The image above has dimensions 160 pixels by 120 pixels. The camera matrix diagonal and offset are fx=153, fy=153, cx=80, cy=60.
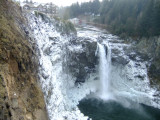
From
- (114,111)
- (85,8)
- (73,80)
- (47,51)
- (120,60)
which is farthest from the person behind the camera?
(85,8)

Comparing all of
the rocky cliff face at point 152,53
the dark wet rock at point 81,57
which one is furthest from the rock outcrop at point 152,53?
the dark wet rock at point 81,57

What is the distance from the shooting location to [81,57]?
19.3m

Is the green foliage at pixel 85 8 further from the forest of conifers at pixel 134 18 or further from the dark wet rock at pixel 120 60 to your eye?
the dark wet rock at pixel 120 60

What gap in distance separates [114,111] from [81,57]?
7.41m

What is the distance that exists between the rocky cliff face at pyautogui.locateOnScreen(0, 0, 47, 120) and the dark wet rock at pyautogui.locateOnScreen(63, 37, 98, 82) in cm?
938

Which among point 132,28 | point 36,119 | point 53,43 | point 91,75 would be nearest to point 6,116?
point 36,119

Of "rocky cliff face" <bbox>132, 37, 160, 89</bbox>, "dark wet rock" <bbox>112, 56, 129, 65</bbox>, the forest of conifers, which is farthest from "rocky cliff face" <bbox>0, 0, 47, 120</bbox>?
the forest of conifers

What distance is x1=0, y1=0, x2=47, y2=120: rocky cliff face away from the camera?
5.81 m

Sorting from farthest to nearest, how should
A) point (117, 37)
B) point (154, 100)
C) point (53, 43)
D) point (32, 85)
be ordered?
point (117, 37)
point (154, 100)
point (53, 43)
point (32, 85)

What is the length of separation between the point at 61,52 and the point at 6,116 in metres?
11.1

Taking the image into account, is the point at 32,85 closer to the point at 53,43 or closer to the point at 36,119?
the point at 36,119

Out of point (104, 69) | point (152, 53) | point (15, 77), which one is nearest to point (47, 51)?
point (15, 77)

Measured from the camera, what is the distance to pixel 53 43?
15102 millimetres

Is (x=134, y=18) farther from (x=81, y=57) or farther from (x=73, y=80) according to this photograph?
(x=73, y=80)
